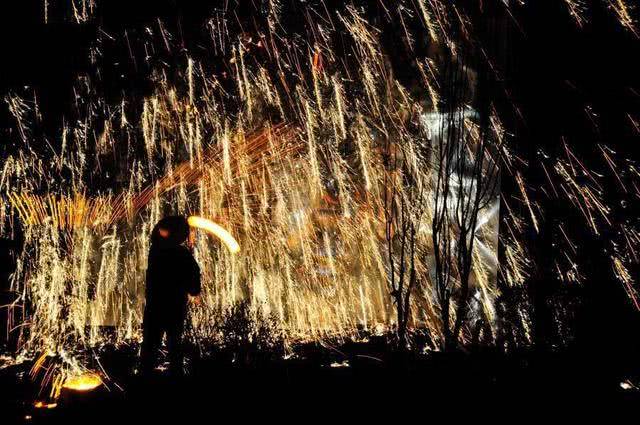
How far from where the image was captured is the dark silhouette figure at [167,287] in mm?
3719

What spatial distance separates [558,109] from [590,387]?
3.34m

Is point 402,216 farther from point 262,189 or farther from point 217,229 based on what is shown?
point 262,189

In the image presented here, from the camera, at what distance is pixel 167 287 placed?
3.72m

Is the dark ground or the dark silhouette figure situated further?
the dark silhouette figure

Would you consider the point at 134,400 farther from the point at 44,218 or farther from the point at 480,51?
the point at 480,51

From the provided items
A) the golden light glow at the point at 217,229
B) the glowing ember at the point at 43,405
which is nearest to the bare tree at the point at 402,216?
the golden light glow at the point at 217,229

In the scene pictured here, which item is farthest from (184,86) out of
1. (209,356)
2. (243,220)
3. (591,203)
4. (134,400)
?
(591,203)

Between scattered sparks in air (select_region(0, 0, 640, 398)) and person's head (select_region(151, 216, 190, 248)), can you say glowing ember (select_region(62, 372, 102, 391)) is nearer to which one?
scattered sparks in air (select_region(0, 0, 640, 398))

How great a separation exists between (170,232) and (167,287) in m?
0.45

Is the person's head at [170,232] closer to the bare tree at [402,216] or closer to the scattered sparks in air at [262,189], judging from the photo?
the scattered sparks in air at [262,189]

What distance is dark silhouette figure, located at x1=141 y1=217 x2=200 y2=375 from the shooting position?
3.72m

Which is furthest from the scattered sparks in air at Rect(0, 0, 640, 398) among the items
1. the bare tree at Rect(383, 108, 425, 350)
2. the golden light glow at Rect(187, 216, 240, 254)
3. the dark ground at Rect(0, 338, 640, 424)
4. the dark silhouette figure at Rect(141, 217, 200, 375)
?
the dark silhouette figure at Rect(141, 217, 200, 375)

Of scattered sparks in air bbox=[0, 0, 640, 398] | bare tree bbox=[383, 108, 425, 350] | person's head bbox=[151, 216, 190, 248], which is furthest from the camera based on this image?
scattered sparks in air bbox=[0, 0, 640, 398]

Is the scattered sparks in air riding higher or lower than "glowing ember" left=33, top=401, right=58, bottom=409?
higher
